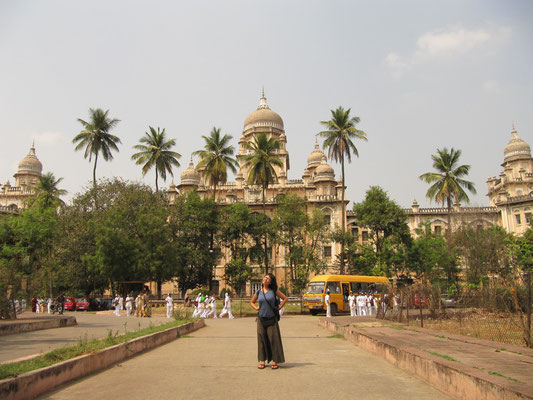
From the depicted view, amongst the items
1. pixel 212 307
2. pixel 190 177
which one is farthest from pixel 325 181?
pixel 212 307

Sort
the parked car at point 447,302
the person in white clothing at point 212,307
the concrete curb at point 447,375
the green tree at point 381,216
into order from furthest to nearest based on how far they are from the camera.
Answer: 1. the green tree at point 381,216
2. the person in white clothing at point 212,307
3. the parked car at point 447,302
4. the concrete curb at point 447,375

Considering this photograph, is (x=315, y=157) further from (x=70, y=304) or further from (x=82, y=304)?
(x=70, y=304)

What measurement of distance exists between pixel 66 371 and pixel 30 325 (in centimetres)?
936

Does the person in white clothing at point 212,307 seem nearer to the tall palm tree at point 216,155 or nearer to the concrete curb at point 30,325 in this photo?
the concrete curb at point 30,325

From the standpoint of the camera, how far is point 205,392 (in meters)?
5.43

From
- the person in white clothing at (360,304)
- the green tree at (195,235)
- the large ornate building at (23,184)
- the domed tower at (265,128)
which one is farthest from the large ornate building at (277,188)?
the large ornate building at (23,184)

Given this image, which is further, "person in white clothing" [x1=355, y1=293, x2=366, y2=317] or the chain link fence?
"person in white clothing" [x1=355, y1=293, x2=366, y2=317]

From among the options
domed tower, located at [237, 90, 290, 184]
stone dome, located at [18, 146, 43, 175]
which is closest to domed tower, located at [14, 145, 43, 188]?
stone dome, located at [18, 146, 43, 175]

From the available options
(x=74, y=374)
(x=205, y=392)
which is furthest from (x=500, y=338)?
(x=74, y=374)

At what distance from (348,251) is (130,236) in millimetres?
19077

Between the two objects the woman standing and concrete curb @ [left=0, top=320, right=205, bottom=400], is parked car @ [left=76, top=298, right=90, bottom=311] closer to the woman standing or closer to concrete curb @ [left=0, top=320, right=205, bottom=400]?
concrete curb @ [left=0, top=320, right=205, bottom=400]

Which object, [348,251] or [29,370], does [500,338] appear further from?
[348,251]

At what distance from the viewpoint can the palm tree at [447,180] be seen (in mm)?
41125

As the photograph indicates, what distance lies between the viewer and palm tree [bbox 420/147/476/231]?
41.1 metres
